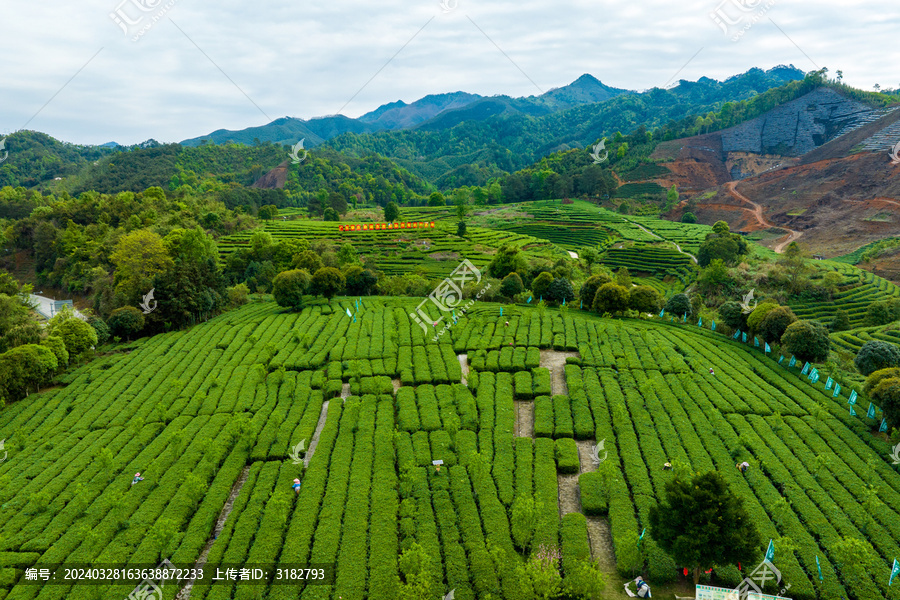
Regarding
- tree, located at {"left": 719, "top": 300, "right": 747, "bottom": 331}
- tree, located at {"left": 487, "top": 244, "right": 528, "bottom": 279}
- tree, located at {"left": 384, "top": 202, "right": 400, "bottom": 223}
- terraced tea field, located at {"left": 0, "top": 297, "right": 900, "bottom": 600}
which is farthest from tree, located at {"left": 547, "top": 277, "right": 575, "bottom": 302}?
tree, located at {"left": 384, "top": 202, "right": 400, "bottom": 223}

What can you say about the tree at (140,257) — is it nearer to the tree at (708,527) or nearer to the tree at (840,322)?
the tree at (708,527)

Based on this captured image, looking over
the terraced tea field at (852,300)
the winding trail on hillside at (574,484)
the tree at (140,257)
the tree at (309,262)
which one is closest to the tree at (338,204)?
the tree at (140,257)

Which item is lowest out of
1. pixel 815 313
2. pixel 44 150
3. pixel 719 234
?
pixel 815 313

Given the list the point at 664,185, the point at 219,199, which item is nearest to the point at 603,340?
the point at 219,199

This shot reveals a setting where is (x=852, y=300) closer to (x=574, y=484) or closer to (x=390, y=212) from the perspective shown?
(x=574, y=484)

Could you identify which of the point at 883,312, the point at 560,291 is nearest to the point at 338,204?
the point at 560,291

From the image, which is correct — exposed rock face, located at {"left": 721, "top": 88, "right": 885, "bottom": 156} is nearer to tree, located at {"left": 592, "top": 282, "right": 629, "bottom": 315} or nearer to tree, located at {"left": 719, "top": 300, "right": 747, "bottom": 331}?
tree, located at {"left": 719, "top": 300, "right": 747, "bottom": 331}

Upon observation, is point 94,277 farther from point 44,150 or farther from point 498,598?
point 44,150
